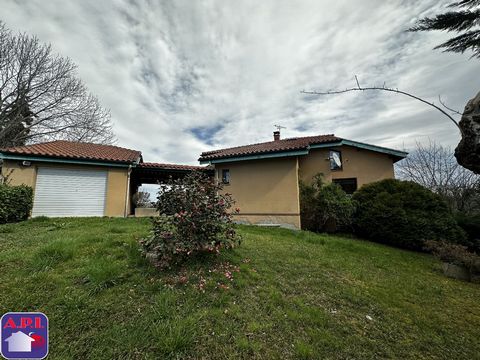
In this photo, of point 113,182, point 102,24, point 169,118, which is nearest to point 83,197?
point 113,182

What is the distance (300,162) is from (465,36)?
9.54m

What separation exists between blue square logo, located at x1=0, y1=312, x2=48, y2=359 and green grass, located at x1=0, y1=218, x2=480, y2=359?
0.10 meters

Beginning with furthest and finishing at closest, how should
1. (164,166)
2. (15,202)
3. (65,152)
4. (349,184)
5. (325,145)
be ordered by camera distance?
(164,166)
(349,184)
(325,145)
(65,152)
(15,202)

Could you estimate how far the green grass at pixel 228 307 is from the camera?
7.34ft

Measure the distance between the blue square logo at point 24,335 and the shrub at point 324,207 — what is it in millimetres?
9383

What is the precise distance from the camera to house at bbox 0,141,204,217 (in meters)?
9.79

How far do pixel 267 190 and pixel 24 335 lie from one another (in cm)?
898

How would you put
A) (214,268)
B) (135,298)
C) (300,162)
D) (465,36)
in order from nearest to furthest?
(465,36) < (135,298) < (214,268) < (300,162)

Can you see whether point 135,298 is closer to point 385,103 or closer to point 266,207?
point 385,103

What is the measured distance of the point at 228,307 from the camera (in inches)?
113

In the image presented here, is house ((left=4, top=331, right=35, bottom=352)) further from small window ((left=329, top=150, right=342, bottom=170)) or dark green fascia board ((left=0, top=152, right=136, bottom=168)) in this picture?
small window ((left=329, top=150, right=342, bottom=170))

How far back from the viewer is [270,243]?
6.16 meters

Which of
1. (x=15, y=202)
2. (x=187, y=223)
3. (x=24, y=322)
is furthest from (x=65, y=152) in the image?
(x=24, y=322)

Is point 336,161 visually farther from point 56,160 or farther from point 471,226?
point 56,160
